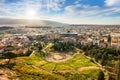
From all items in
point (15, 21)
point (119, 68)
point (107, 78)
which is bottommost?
point (107, 78)

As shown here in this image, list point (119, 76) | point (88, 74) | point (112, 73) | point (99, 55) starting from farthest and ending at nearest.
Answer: point (99, 55)
point (112, 73)
point (88, 74)
point (119, 76)

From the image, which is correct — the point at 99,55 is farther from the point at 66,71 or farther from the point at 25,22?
the point at 25,22

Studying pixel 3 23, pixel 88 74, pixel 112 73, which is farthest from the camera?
pixel 3 23

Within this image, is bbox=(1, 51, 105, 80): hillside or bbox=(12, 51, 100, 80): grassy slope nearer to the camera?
bbox=(1, 51, 105, 80): hillside

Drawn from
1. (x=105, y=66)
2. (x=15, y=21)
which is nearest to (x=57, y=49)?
(x=105, y=66)

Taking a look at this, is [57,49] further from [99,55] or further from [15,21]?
[15,21]

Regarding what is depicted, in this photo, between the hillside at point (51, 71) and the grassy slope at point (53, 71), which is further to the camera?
the grassy slope at point (53, 71)

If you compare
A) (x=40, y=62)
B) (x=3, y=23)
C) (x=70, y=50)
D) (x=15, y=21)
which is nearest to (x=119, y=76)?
(x=40, y=62)

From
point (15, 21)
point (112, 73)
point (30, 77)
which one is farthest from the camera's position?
point (15, 21)

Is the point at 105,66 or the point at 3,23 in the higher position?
the point at 3,23

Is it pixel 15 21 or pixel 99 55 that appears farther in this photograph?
pixel 15 21
